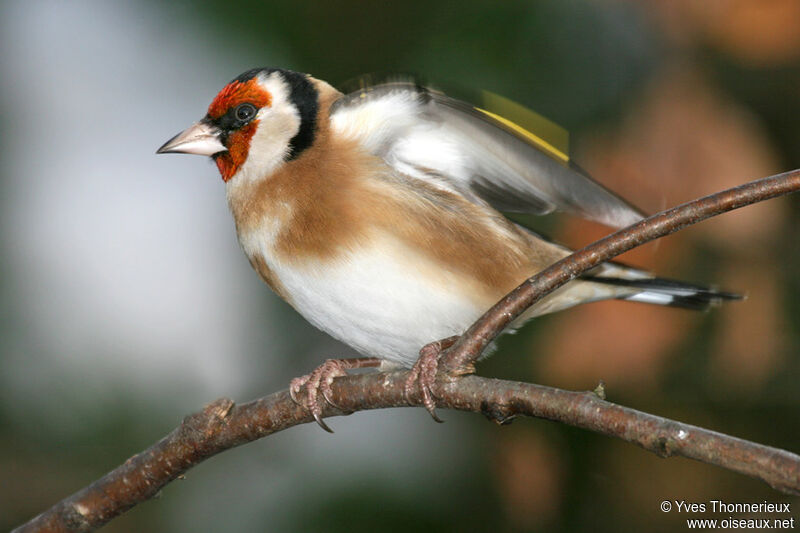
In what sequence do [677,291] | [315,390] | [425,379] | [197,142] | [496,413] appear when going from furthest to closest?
[677,291]
[197,142]
[315,390]
[425,379]
[496,413]

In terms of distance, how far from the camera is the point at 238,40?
3248 mm

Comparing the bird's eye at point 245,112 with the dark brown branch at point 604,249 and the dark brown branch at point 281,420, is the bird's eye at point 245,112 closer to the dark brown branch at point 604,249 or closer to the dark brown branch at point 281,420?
the dark brown branch at point 281,420

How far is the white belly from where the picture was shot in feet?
7.51

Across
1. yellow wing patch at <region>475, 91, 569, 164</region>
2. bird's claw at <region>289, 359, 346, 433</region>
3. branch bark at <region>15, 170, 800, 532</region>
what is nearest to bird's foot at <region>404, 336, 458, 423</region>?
branch bark at <region>15, 170, 800, 532</region>

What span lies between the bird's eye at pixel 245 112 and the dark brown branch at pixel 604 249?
112 cm

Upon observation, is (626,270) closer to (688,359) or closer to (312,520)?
(688,359)

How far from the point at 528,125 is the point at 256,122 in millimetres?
850

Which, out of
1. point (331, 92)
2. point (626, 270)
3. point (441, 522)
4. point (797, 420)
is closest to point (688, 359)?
point (797, 420)

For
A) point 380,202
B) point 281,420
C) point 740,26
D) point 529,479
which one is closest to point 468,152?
point 380,202

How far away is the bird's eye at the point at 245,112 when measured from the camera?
8.36 ft

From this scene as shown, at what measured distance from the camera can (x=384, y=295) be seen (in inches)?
91.0

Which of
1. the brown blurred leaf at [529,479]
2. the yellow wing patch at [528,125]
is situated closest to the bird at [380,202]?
the yellow wing patch at [528,125]

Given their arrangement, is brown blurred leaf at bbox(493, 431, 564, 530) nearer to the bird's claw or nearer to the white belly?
the white belly

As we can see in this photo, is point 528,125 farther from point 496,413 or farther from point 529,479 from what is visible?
point 529,479
